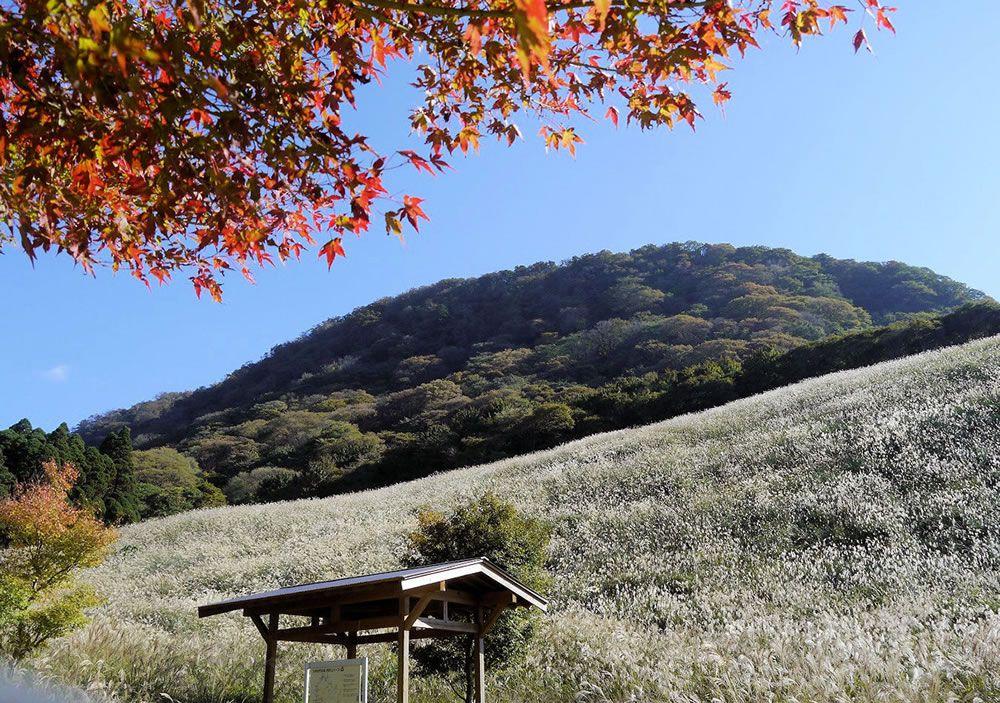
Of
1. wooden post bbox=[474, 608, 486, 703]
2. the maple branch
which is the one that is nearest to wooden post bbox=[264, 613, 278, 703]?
wooden post bbox=[474, 608, 486, 703]

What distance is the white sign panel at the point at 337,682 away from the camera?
7406 millimetres

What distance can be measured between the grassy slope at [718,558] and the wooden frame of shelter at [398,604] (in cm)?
176

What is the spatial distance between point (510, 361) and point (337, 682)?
55332 millimetres

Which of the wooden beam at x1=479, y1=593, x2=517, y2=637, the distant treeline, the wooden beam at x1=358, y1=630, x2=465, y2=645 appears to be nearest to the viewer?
the wooden beam at x1=358, y1=630, x2=465, y2=645

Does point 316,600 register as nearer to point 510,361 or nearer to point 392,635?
point 392,635

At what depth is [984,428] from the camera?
19.4 meters

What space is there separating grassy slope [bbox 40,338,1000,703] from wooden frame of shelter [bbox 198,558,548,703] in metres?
1.76

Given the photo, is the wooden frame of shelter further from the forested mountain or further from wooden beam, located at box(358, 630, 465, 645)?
the forested mountain

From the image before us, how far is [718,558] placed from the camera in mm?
15102

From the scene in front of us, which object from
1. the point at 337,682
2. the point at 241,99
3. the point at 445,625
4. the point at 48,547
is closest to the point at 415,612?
the point at 445,625

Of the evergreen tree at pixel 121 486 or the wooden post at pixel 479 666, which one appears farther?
the evergreen tree at pixel 121 486

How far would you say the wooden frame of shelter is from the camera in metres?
7.77

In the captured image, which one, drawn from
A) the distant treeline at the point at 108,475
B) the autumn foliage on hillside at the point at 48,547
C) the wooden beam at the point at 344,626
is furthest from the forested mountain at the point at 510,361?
the wooden beam at the point at 344,626

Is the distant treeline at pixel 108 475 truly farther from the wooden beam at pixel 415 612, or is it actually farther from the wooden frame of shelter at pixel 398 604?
the wooden beam at pixel 415 612
